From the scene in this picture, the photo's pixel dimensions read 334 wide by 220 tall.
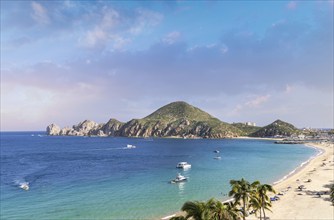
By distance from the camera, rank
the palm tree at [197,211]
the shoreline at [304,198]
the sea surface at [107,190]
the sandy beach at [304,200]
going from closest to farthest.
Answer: the palm tree at [197,211] < the sandy beach at [304,200] < the shoreline at [304,198] < the sea surface at [107,190]

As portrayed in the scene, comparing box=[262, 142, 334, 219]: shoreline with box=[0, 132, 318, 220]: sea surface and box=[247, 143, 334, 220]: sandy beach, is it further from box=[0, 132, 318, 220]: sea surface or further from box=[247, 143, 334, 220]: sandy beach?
box=[0, 132, 318, 220]: sea surface

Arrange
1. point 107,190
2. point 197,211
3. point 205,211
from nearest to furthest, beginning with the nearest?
point 205,211 < point 197,211 < point 107,190

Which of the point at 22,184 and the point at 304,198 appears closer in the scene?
the point at 304,198

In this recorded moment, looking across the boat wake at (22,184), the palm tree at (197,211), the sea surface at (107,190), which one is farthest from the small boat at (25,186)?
the palm tree at (197,211)

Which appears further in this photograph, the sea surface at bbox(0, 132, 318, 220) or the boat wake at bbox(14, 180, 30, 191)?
the boat wake at bbox(14, 180, 30, 191)

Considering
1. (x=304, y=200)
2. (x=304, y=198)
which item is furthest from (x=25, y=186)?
(x=304, y=198)

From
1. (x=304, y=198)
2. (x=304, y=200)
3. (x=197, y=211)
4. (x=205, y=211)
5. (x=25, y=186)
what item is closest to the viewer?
(x=205, y=211)

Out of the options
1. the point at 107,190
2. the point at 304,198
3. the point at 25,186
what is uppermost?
the point at 304,198

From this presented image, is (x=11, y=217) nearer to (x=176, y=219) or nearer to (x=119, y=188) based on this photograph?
(x=119, y=188)

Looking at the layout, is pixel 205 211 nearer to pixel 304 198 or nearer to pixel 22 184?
pixel 304 198

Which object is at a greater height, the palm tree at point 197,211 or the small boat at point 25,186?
the palm tree at point 197,211

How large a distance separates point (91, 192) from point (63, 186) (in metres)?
13.1

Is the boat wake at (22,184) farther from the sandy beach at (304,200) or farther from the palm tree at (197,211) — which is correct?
the palm tree at (197,211)

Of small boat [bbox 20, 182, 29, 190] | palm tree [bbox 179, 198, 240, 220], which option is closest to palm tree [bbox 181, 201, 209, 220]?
palm tree [bbox 179, 198, 240, 220]
